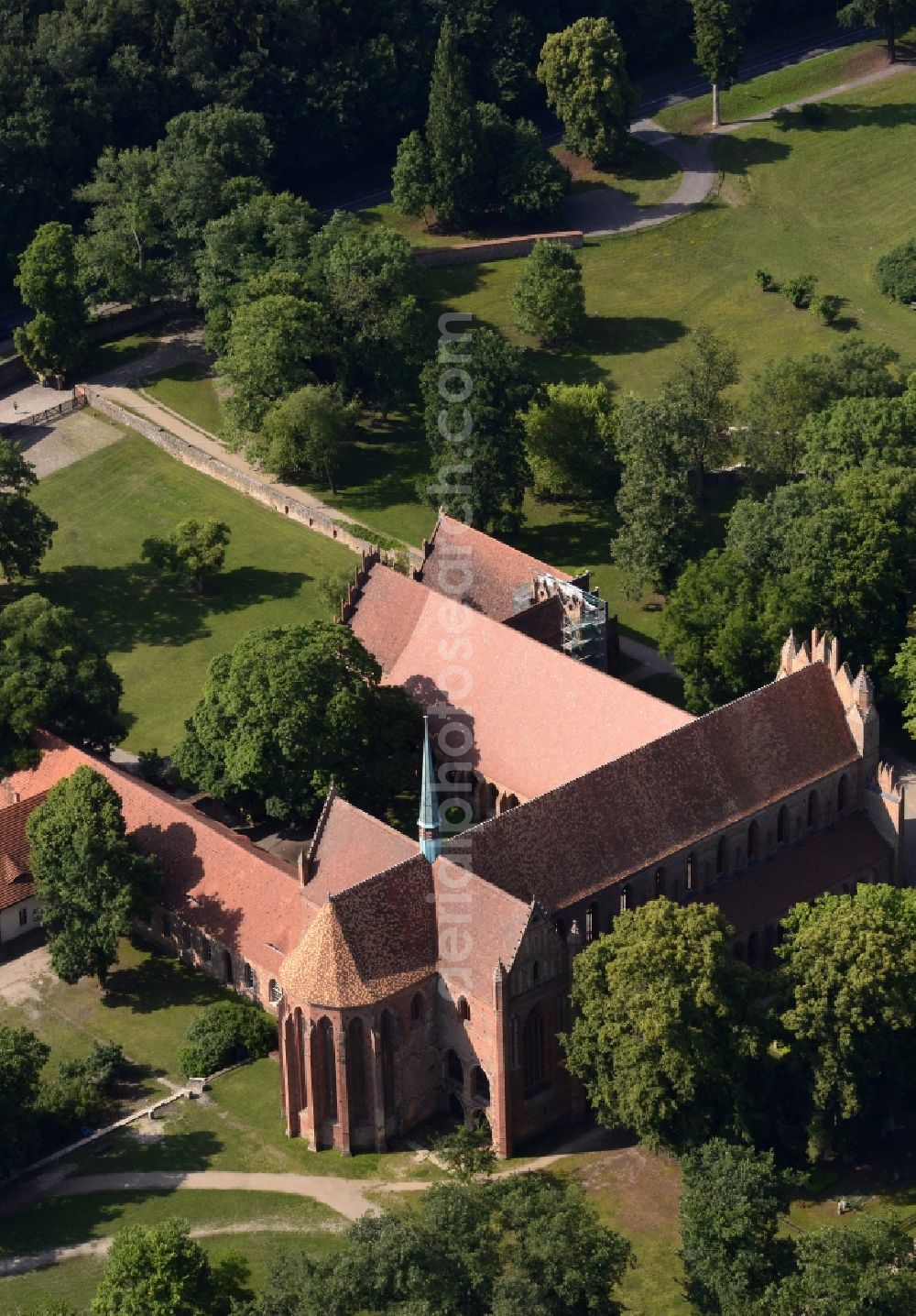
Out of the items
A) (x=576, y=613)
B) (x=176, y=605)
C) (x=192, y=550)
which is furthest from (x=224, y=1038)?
(x=192, y=550)

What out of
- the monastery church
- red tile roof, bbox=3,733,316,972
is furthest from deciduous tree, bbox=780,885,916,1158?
red tile roof, bbox=3,733,316,972

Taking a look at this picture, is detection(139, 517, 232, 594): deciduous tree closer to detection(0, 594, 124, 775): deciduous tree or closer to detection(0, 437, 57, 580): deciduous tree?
detection(0, 437, 57, 580): deciduous tree

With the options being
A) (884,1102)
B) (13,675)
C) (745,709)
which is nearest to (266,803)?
(13,675)

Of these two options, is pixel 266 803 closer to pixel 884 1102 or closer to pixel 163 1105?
pixel 163 1105

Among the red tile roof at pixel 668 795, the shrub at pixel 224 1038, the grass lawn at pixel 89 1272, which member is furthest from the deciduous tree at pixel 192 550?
the grass lawn at pixel 89 1272

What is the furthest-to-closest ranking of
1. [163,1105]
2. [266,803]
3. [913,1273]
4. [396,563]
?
[396,563], [266,803], [163,1105], [913,1273]

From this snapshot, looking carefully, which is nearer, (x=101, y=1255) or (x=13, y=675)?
(x=101, y=1255)

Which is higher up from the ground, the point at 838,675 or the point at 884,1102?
the point at 838,675
